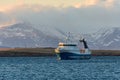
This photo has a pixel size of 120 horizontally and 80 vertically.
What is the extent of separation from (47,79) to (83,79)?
770cm

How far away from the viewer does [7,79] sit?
10888cm

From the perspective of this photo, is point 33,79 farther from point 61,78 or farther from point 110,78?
point 110,78

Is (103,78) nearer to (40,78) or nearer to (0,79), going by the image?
(40,78)

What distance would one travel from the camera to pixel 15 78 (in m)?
112

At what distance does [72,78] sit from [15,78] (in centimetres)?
1232

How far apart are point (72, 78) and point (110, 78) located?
8247 millimetres

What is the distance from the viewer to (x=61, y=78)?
369 feet

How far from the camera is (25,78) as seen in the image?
368 ft

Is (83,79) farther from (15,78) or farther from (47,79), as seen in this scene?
(15,78)

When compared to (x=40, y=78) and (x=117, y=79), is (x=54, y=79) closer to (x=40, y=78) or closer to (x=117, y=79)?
(x=40, y=78)

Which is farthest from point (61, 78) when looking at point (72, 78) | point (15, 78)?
point (15, 78)

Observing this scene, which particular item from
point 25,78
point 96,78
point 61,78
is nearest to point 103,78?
point 96,78

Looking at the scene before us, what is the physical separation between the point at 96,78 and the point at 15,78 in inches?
692

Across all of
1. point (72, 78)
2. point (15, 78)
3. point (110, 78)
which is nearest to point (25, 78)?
point (15, 78)
